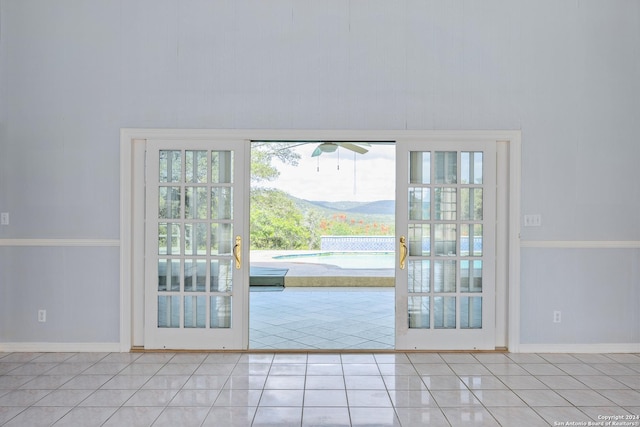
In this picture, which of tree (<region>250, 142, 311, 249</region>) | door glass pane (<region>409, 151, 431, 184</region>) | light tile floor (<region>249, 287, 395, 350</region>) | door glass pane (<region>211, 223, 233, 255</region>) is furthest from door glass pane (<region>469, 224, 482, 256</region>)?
tree (<region>250, 142, 311, 249</region>)

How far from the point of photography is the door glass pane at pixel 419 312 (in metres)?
4.10

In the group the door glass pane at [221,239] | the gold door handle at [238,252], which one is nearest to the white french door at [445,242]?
the gold door handle at [238,252]

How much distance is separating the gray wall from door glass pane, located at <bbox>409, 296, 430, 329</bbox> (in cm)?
89

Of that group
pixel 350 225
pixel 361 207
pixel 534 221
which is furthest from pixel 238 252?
pixel 350 225

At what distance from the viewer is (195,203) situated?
4.08 m

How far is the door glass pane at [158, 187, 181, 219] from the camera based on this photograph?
407 cm

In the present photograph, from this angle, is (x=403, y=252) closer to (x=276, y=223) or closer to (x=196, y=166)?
(x=196, y=166)

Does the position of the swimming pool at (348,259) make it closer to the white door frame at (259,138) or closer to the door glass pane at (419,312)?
the door glass pane at (419,312)

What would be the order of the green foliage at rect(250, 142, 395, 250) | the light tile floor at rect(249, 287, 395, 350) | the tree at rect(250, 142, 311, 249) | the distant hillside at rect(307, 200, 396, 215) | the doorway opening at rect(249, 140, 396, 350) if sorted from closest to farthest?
the light tile floor at rect(249, 287, 395, 350) < the doorway opening at rect(249, 140, 396, 350) < the tree at rect(250, 142, 311, 249) < the green foliage at rect(250, 142, 395, 250) < the distant hillside at rect(307, 200, 396, 215)

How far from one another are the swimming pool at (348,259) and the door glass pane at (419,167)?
659 cm

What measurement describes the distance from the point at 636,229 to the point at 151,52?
472 centimetres

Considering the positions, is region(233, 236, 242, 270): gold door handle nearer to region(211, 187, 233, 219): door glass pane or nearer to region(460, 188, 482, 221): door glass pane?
region(211, 187, 233, 219): door glass pane

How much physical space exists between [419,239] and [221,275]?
1843 mm

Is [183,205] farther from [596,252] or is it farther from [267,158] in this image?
[267,158]
